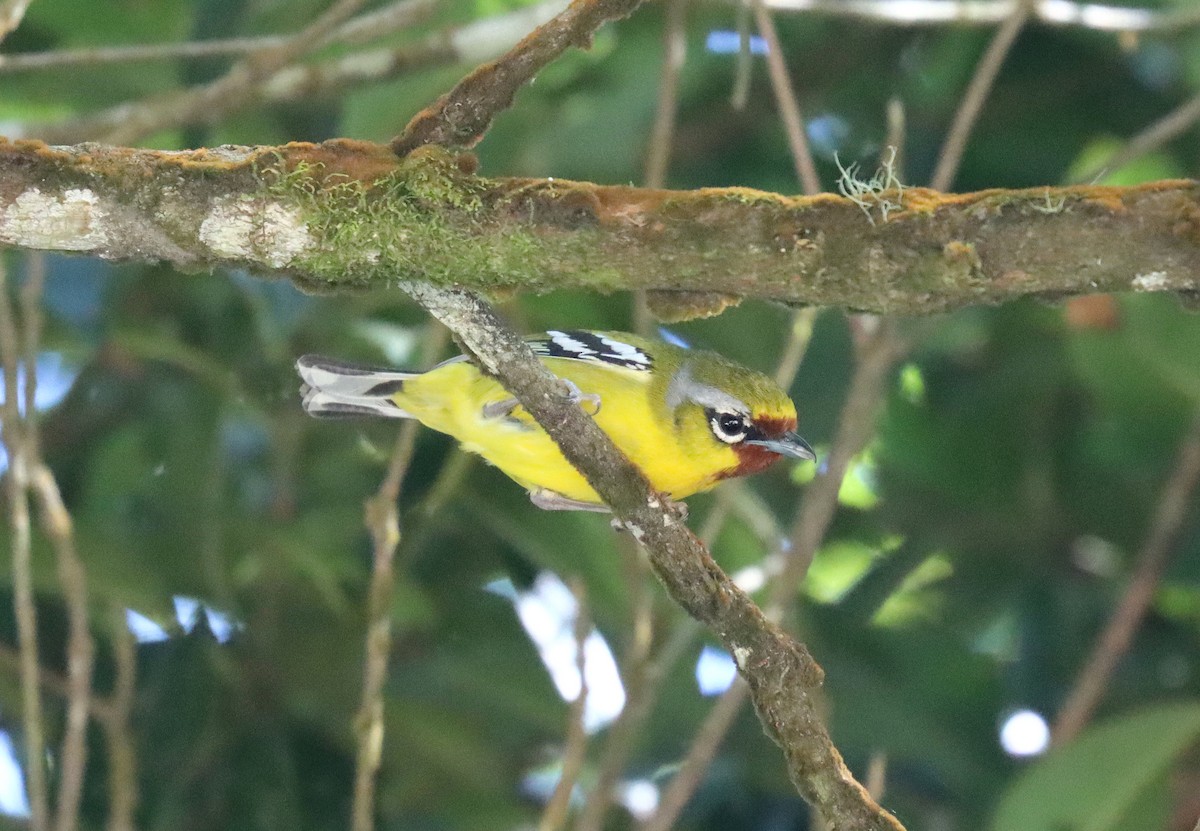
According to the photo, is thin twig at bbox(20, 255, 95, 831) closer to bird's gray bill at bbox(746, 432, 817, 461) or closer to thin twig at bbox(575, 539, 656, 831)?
thin twig at bbox(575, 539, 656, 831)

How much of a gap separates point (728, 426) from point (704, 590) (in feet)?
4.82

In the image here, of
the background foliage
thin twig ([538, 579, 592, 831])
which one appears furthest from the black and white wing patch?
thin twig ([538, 579, 592, 831])

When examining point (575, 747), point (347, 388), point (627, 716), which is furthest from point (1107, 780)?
point (347, 388)

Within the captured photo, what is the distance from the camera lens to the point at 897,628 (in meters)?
4.98

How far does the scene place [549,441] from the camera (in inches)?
149

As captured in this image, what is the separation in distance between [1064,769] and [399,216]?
2.70 meters

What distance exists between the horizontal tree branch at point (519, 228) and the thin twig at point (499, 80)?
6cm

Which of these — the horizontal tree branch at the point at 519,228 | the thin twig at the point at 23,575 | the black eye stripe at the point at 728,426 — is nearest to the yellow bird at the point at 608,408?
the black eye stripe at the point at 728,426

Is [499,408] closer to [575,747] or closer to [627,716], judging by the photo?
[627,716]

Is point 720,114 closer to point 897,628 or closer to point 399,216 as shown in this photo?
point 897,628

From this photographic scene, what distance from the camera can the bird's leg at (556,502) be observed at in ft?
13.5

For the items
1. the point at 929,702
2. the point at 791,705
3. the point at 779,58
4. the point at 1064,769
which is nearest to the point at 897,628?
the point at 929,702

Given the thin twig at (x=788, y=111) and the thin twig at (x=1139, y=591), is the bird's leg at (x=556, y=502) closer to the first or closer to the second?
Answer: the thin twig at (x=788, y=111)

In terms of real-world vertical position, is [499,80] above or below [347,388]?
below
